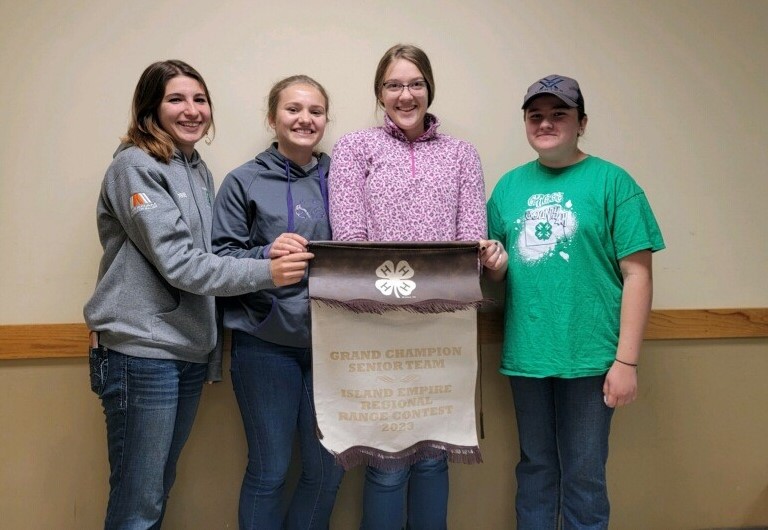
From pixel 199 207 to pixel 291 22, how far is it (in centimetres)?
79

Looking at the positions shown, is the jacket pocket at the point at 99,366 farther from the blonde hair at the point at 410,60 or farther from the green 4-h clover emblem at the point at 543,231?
the green 4-h clover emblem at the point at 543,231

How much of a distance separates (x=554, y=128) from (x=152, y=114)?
3.67ft

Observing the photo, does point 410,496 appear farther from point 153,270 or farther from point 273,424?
point 153,270

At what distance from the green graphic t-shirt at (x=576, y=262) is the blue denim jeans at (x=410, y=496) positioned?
0.41 metres

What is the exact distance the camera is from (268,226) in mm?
1537

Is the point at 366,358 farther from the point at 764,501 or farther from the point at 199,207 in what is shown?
the point at 764,501

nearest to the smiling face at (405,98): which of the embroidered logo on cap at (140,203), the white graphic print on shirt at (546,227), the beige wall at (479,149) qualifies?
the beige wall at (479,149)

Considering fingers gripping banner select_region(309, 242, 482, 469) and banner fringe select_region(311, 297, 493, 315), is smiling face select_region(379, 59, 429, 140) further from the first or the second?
banner fringe select_region(311, 297, 493, 315)

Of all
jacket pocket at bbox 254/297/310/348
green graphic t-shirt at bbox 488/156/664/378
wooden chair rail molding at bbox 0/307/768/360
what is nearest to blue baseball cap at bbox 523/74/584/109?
green graphic t-shirt at bbox 488/156/664/378

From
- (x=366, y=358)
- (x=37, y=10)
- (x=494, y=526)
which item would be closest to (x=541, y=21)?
(x=366, y=358)

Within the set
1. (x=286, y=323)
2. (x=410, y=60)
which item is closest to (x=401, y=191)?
(x=410, y=60)

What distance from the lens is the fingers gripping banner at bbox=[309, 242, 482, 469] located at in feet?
4.66

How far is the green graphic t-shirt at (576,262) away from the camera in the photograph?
150 cm

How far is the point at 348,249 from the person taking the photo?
1.41 meters
